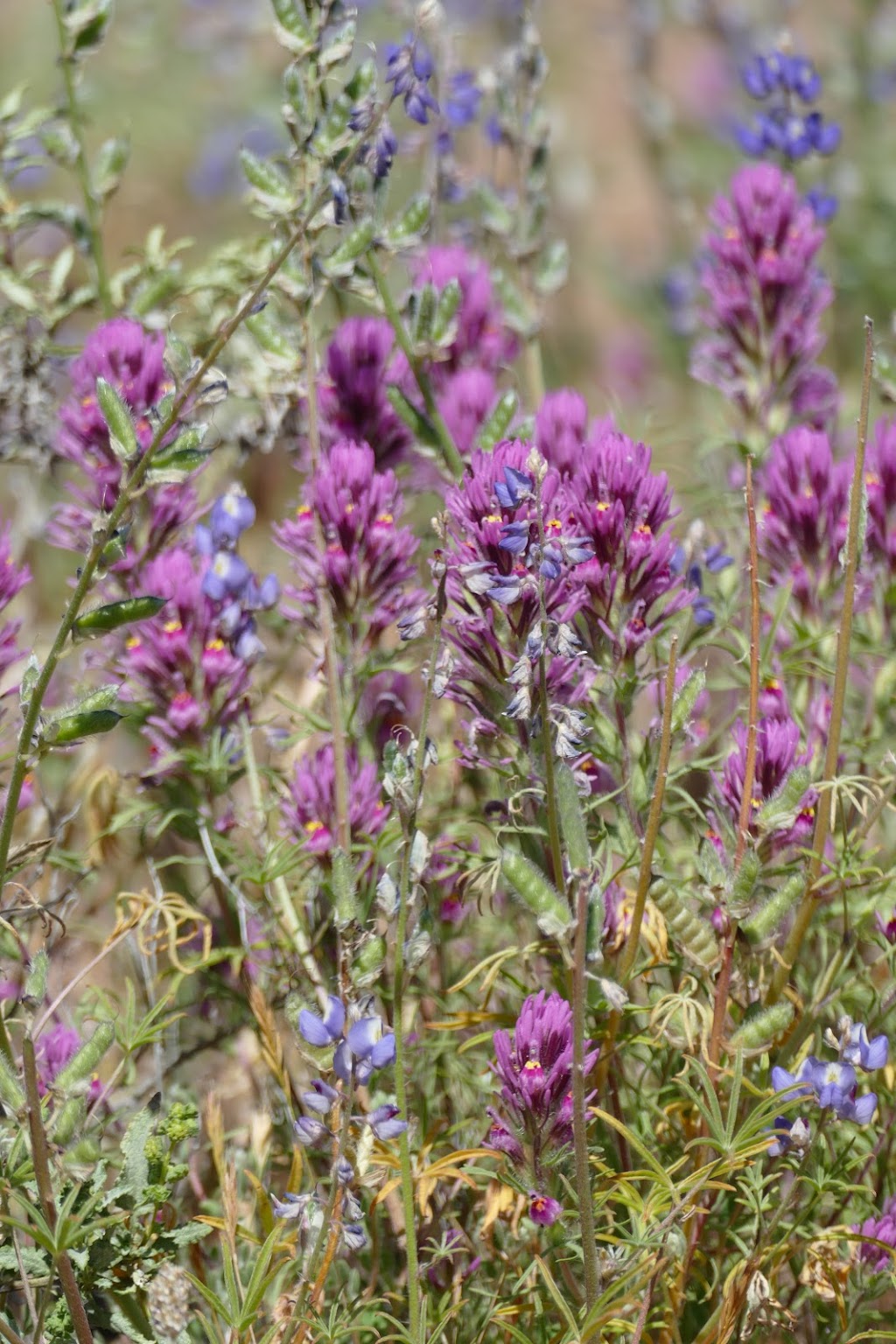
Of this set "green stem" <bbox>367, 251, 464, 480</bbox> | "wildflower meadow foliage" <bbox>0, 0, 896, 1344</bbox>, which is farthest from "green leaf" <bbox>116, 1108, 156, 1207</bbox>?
"green stem" <bbox>367, 251, 464, 480</bbox>

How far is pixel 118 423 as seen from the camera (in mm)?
1300

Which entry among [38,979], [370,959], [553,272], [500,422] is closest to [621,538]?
[500,422]

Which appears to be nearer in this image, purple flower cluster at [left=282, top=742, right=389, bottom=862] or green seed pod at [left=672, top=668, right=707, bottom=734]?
green seed pod at [left=672, top=668, right=707, bottom=734]

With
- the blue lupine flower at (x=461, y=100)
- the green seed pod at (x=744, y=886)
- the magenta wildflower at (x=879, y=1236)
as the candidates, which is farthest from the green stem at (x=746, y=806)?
the blue lupine flower at (x=461, y=100)

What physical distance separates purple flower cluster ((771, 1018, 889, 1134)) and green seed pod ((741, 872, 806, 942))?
0.38 ft

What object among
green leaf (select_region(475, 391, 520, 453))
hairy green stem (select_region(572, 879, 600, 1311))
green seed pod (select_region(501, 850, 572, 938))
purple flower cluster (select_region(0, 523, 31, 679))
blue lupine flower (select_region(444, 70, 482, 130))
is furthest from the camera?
blue lupine flower (select_region(444, 70, 482, 130))

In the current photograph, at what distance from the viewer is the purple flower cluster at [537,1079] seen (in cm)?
129

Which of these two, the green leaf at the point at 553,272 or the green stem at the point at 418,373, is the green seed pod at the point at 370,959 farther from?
the green leaf at the point at 553,272

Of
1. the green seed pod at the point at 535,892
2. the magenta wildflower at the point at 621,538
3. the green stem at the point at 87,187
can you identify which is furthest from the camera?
the green stem at the point at 87,187

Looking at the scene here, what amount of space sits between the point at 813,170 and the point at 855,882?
3801mm

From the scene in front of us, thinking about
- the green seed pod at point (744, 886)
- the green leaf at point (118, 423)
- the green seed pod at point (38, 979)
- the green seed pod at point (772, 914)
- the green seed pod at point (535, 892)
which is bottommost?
the green seed pod at point (772, 914)

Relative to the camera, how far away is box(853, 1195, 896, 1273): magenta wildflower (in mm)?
1399

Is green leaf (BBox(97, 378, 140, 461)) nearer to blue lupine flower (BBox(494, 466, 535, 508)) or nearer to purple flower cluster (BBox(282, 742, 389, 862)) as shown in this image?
blue lupine flower (BBox(494, 466, 535, 508))

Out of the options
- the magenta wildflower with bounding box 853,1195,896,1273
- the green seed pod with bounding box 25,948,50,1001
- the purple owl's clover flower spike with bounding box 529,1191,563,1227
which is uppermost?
the green seed pod with bounding box 25,948,50,1001
